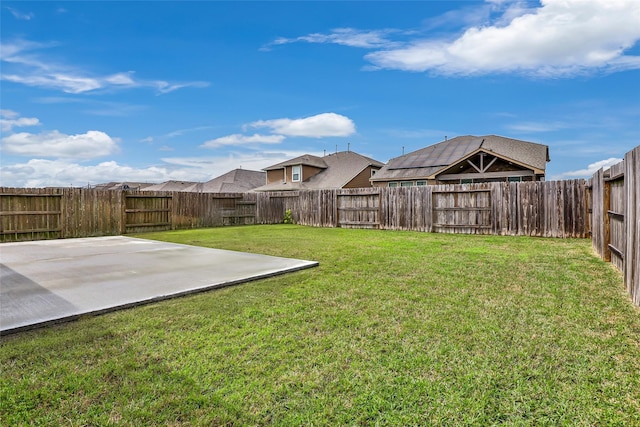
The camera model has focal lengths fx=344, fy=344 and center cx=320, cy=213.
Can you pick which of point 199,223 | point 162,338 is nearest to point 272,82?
point 199,223

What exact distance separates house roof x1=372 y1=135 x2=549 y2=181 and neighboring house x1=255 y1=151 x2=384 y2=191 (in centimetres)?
329

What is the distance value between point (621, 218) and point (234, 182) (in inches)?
1214

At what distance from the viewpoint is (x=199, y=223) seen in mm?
15555

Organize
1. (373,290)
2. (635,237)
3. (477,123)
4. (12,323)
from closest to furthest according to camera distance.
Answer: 1. (12,323)
2. (635,237)
3. (373,290)
4. (477,123)

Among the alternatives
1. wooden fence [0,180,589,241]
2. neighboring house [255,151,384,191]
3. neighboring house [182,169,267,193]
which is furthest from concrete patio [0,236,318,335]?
neighboring house [182,169,267,193]

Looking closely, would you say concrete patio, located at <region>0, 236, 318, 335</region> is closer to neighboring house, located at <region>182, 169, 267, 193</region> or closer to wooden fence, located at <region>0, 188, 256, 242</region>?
wooden fence, located at <region>0, 188, 256, 242</region>

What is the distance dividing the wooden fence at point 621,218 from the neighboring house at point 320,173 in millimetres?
18212

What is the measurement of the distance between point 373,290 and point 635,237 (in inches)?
115

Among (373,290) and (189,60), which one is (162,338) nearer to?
(373,290)

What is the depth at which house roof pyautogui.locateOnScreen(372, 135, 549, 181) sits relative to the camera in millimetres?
19094

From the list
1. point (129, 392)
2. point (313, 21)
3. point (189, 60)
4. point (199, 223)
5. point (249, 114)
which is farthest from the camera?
point (249, 114)

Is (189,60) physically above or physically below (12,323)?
above

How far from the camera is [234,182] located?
1298 inches

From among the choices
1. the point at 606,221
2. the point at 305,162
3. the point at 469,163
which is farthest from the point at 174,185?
the point at 606,221
